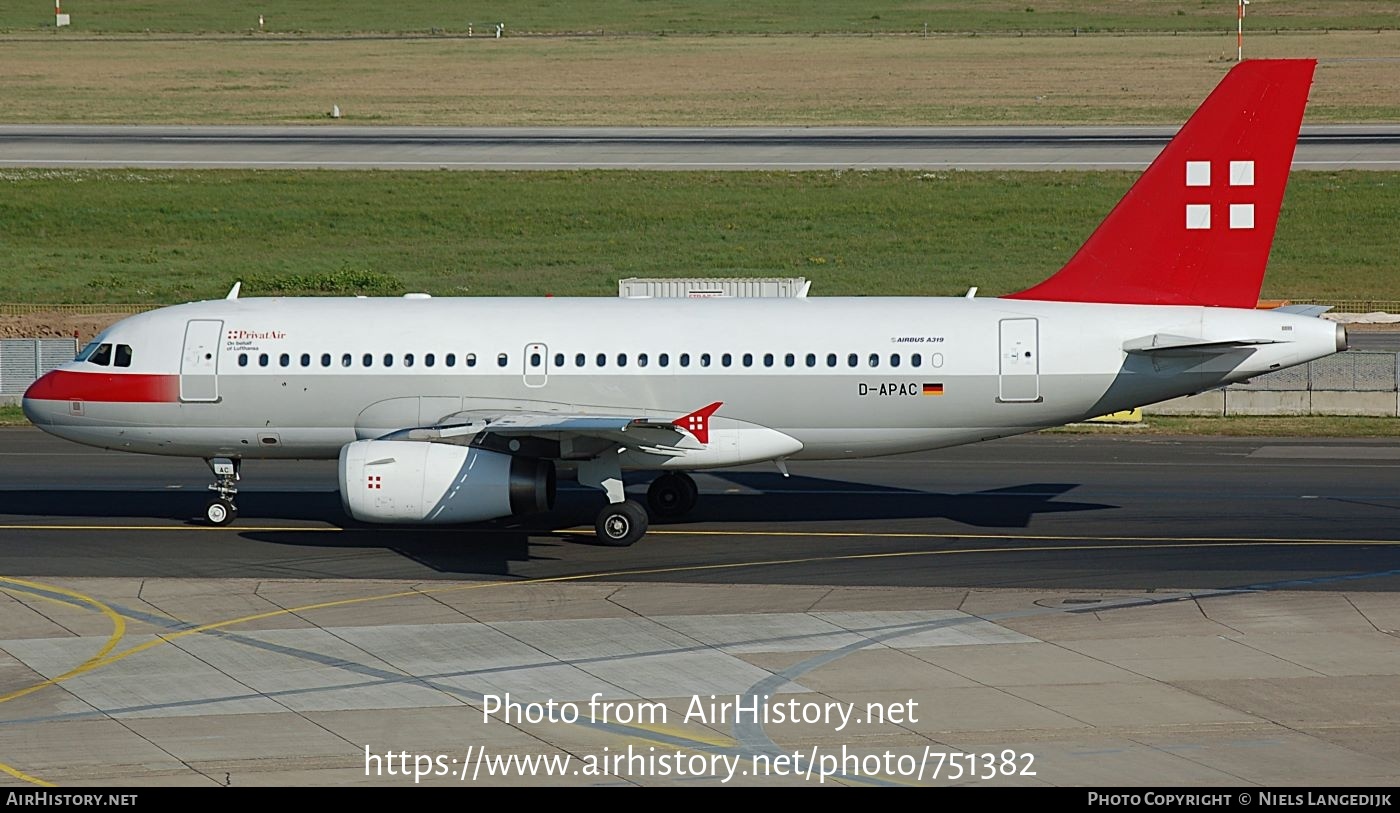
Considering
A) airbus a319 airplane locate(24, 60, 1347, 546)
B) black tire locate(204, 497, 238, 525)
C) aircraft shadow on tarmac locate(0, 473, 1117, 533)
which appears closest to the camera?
airbus a319 airplane locate(24, 60, 1347, 546)

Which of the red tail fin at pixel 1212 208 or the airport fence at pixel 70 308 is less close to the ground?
the red tail fin at pixel 1212 208

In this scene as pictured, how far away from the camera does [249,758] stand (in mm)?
18922

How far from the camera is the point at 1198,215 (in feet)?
98.1

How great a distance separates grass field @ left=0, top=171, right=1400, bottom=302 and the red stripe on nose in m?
30.2

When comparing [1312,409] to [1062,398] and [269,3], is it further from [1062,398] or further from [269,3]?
[269,3]

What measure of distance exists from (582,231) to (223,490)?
42710 millimetres

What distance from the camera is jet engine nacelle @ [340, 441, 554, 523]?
28328mm

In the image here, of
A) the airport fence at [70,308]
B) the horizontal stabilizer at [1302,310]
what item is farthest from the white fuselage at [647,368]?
the airport fence at [70,308]

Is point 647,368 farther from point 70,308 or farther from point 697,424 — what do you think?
point 70,308

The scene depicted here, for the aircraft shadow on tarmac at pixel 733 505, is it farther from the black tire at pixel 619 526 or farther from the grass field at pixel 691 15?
the grass field at pixel 691 15

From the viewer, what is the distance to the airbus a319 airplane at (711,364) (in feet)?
96.1

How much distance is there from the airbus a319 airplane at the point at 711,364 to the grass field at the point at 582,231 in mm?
31011

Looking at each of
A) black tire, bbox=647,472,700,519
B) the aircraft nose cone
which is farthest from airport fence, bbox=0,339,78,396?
black tire, bbox=647,472,700,519

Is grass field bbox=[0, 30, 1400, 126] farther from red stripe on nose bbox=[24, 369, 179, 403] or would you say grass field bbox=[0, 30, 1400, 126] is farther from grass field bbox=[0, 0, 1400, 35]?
red stripe on nose bbox=[24, 369, 179, 403]
